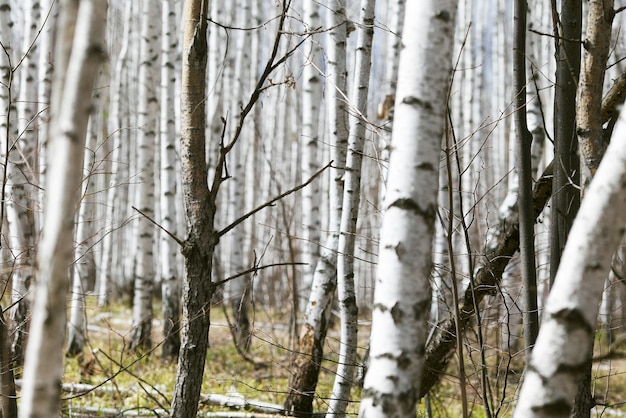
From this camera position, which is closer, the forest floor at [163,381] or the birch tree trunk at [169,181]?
the forest floor at [163,381]

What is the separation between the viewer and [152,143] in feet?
25.5

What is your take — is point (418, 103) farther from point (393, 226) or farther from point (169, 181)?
point (169, 181)

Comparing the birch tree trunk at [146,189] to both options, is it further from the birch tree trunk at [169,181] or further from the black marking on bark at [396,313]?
the black marking on bark at [396,313]

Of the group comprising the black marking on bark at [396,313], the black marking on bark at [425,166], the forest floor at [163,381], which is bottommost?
the forest floor at [163,381]

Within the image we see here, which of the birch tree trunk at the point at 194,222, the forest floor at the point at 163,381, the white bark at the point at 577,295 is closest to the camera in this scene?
the white bark at the point at 577,295

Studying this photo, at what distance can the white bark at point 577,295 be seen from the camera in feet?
5.32

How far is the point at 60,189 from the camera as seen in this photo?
147 centimetres

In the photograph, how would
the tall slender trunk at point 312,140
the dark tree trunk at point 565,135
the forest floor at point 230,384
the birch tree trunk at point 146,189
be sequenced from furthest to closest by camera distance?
the birch tree trunk at point 146,189, the tall slender trunk at point 312,140, the forest floor at point 230,384, the dark tree trunk at point 565,135

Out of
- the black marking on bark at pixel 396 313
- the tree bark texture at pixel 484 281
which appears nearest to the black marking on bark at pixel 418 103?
the black marking on bark at pixel 396 313

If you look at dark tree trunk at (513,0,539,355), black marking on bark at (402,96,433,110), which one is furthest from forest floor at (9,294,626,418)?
black marking on bark at (402,96,433,110)

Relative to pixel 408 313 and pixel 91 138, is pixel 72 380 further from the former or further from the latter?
pixel 408 313

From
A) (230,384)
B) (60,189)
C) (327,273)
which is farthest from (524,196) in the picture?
(230,384)

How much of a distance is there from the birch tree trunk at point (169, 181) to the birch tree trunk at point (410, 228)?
5626mm

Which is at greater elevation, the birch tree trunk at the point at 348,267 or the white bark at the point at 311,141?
the white bark at the point at 311,141
